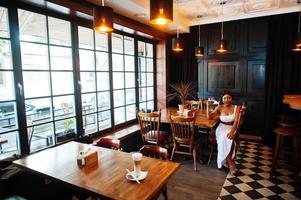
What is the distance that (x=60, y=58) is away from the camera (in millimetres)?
2939

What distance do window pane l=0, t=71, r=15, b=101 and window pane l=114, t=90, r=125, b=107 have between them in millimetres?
1866

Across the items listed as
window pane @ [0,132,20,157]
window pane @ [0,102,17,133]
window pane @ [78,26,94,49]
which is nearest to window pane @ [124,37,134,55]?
window pane @ [78,26,94,49]

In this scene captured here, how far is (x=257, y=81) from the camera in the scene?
4652 millimetres

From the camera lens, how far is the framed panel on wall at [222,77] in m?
4.88

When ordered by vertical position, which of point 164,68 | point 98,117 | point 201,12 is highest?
point 201,12

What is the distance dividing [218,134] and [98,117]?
2.04 m

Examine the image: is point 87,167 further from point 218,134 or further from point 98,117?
point 218,134

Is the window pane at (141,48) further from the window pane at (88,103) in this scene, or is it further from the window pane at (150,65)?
the window pane at (88,103)

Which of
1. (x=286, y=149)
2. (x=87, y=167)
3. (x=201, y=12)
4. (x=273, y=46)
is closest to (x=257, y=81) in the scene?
(x=273, y=46)

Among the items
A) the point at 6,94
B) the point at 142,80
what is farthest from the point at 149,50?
the point at 6,94

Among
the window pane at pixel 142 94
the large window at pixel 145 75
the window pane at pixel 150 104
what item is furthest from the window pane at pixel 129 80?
the window pane at pixel 150 104

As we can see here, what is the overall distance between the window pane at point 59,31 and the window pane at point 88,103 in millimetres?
863

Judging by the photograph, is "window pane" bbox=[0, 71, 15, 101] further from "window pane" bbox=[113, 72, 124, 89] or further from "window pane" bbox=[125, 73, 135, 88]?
"window pane" bbox=[125, 73, 135, 88]

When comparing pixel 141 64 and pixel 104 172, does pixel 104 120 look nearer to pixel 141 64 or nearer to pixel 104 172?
pixel 141 64
